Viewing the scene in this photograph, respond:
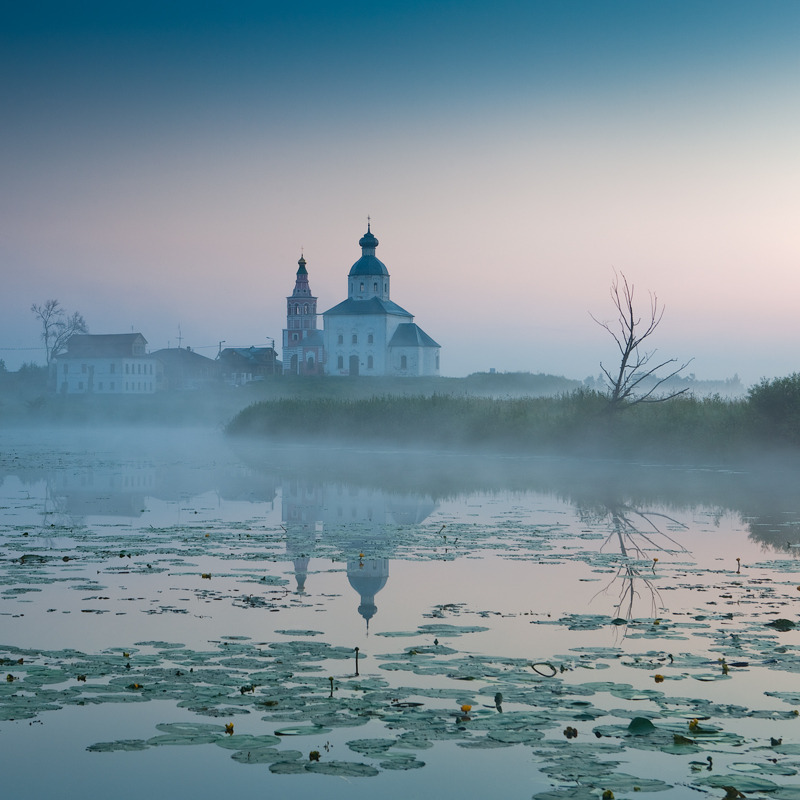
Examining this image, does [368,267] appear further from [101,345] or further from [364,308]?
[101,345]

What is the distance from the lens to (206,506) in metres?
22.7

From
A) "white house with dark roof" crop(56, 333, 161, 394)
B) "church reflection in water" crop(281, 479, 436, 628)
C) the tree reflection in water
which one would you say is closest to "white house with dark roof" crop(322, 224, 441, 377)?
"white house with dark roof" crop(56, 333, 161, 394)

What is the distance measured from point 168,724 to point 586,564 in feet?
27.3

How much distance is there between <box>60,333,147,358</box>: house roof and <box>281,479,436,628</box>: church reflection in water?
313 ft

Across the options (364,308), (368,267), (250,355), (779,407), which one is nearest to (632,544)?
(779,407)

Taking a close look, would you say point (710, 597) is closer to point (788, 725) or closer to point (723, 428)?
point (788, 725)

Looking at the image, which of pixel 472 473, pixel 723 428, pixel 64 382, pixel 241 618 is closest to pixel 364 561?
pixel 241 618

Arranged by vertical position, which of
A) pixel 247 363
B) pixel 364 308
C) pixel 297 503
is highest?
pixel 364 308

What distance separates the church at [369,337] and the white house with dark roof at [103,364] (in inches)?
731

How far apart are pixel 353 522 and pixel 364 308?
99565mm

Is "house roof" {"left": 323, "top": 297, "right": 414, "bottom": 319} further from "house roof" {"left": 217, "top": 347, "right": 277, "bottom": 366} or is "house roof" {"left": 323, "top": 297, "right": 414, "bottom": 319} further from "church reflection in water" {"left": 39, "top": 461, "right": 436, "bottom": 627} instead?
"church reflection in water" {"left": 39, "top": 461, "right": 436, "bottom": 627}

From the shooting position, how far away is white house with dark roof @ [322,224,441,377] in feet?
383

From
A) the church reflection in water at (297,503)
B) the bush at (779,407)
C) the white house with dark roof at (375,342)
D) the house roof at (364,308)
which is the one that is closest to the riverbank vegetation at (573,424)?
the bush at (779,407)

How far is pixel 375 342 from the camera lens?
117 m
